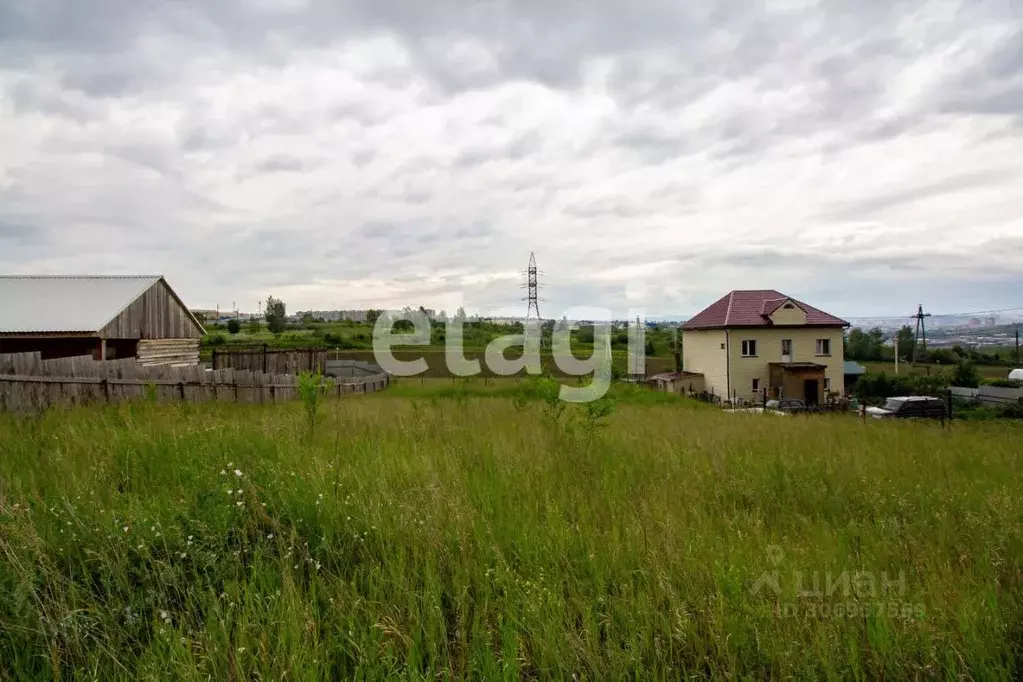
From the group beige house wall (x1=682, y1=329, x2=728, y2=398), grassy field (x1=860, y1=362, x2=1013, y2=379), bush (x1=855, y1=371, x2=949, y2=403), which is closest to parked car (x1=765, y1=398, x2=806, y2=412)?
beige house wall (x1=682, y1=329, x2=728, y2=398)

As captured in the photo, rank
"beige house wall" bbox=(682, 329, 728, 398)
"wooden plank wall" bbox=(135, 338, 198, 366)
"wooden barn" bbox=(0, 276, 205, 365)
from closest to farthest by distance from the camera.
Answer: "wooden barn" bbox=(0, 276, 205, 365), "wooden plank wall" bbox=(135, 338, 198, 366), "beige house wall" bbox=(682, 329, 728, 398)

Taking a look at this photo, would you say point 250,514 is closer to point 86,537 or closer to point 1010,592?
point 86,537

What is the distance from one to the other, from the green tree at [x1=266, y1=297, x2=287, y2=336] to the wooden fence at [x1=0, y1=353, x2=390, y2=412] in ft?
115

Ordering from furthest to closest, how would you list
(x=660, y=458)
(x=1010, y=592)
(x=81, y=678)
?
(x=660, y=458) → (x=1010, y=592) → (x=81, y=678)

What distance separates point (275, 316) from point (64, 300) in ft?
96.0

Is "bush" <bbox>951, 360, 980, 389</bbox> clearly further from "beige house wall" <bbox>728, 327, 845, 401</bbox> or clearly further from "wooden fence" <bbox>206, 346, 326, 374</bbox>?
"wooden fence" <bbox>206, 346, 326, 374</bbox>

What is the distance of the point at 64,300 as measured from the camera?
1906 centimetres

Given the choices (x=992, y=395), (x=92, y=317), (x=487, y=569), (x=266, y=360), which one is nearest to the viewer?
(x=487, y=569)

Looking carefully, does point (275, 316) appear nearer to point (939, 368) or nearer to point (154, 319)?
point (154, 319)

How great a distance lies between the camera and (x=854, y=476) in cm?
450

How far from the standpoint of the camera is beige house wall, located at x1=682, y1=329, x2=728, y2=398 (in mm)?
32469

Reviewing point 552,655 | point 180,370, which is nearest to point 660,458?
point 552,655

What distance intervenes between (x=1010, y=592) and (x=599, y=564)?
2029mm

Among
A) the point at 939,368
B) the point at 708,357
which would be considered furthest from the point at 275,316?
the point at 939,368
